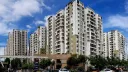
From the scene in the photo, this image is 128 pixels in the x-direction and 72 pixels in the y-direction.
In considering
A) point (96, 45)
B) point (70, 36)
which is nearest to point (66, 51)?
point (70, 36)

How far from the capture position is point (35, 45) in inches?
6649

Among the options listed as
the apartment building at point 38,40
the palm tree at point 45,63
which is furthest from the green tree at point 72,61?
the apartment building at point 38,40

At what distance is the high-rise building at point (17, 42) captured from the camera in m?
191

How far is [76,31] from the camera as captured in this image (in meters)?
116

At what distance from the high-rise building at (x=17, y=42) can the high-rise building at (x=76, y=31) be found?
6047 cm

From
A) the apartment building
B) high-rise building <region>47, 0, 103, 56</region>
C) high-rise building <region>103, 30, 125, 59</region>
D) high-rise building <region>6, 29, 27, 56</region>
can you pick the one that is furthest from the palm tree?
high-rise building <region>6, 29, 27, 56</region>

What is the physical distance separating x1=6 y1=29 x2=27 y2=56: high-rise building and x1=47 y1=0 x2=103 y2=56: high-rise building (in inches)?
2381

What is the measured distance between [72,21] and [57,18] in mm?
14289

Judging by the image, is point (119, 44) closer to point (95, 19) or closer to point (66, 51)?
point (95, 19)

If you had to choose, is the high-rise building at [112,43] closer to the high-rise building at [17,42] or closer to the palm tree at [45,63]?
the high-rise building at [17,42]

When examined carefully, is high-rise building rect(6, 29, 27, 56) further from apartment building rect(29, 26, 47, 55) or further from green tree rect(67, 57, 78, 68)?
green tree rect(67, 57, 78, 68)

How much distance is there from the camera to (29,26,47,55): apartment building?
516ft

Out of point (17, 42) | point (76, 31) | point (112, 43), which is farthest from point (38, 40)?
point (76, 31)

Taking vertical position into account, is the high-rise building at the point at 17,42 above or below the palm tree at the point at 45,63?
above
